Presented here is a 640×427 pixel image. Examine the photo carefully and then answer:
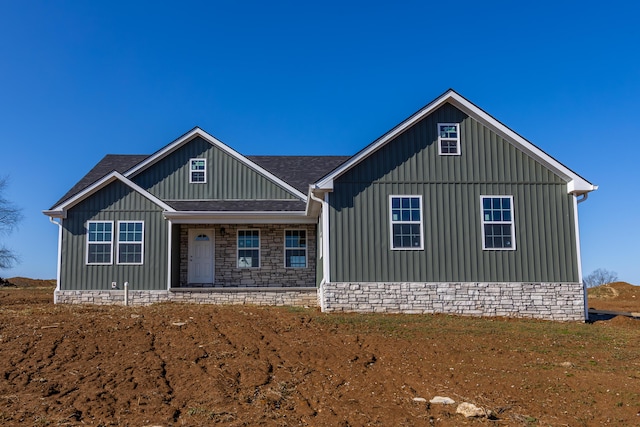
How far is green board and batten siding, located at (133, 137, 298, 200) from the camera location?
20078mm

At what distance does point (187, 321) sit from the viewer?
43.4 feet

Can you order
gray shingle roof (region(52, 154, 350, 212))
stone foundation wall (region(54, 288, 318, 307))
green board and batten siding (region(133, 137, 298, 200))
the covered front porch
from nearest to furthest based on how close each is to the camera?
stone foundation wall (region(54, 288, 318, 307)) < gray shingle roof (region(52, 154, 350, 212)) < the covered front porch < green board and batten siding (region(133, 137, 298, 200))

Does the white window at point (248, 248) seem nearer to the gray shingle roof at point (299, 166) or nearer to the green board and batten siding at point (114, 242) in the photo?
the gray shingle roof at point (299, 166)

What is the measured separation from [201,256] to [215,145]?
3.82 meters

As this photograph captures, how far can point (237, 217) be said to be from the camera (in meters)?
18.7

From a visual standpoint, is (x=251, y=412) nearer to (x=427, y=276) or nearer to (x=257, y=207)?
(x=427, y=276)

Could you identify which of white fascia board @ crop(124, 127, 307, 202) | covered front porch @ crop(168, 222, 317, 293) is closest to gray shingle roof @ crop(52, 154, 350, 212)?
white fascia board @ crop(124, 127, 307, 202)

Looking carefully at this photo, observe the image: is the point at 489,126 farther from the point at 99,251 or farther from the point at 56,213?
the point at 56,213

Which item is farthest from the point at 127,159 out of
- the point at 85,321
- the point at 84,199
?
the point at 85,321

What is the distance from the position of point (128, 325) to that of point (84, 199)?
709 centimetres

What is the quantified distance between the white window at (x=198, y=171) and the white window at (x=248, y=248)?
2291 millimetres

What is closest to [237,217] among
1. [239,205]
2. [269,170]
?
[239,205]

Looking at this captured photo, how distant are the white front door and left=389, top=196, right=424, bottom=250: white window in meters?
6.91

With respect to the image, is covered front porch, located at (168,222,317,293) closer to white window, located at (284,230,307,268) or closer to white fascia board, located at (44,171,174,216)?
white window, located at (284,230,307,268)
